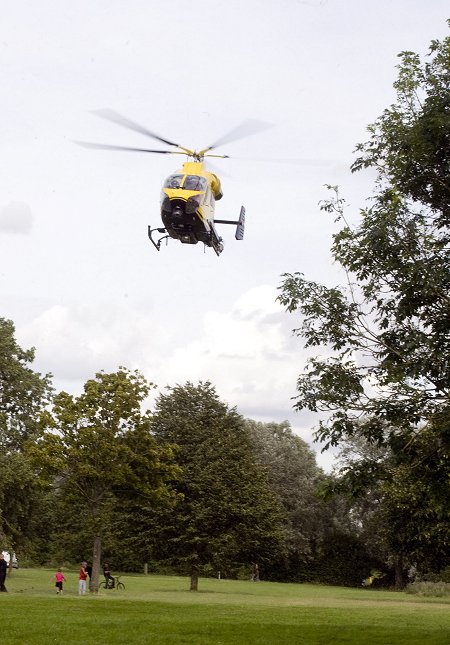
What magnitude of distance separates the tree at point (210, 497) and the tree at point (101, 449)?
6.64m

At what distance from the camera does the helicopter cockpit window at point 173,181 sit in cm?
3406

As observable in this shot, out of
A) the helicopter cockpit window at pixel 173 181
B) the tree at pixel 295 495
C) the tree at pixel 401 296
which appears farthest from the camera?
the tree at pixel 295 495

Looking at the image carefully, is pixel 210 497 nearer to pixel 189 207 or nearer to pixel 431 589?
pixel 431 589

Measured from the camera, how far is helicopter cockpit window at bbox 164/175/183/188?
34.1 metres

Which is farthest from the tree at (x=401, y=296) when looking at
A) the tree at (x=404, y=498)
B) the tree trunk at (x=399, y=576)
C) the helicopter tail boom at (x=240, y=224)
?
the tree trunk at (x=399, y=576)

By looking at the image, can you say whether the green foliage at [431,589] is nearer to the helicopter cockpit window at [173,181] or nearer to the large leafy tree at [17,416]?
the large leafy tree at [17,416]

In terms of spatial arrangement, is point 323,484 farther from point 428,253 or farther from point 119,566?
point 119,566

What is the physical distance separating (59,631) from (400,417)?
10260 mm

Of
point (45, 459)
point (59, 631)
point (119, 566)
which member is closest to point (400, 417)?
point (59, 631)

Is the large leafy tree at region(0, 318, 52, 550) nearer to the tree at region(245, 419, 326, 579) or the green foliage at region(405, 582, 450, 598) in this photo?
the green foliage at region(405, 582, 450, 598)

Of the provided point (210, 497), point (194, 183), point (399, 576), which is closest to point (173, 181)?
point (194, 183)

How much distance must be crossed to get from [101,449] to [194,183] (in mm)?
19314

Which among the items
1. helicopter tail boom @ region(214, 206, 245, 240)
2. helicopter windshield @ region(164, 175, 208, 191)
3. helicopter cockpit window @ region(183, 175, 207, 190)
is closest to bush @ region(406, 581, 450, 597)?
helicopter tail boom @ region(214, 206, 245, 240)

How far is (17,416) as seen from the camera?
189 ft
